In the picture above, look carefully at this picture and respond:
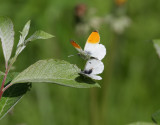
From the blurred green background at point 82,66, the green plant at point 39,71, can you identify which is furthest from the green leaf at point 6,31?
the blurred green background at point 82,66

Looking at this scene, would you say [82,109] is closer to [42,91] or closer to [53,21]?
[42,91]

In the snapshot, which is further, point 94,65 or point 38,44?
point 38,44

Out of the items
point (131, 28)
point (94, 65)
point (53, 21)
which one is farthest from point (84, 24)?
point (94, 65)

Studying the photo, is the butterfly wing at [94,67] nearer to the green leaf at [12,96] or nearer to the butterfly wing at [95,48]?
the butterfly wing at [95,48]

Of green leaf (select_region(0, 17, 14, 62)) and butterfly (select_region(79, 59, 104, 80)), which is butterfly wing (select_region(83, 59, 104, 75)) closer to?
butterfly (select_region(79, 59, 104, 80))

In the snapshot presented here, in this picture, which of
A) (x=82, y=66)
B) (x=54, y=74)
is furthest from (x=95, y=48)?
(x=82, y=66)

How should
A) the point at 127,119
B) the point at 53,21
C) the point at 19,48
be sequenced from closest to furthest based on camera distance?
the point at 19,48 → the point at 127,119 → the point at 53,21
